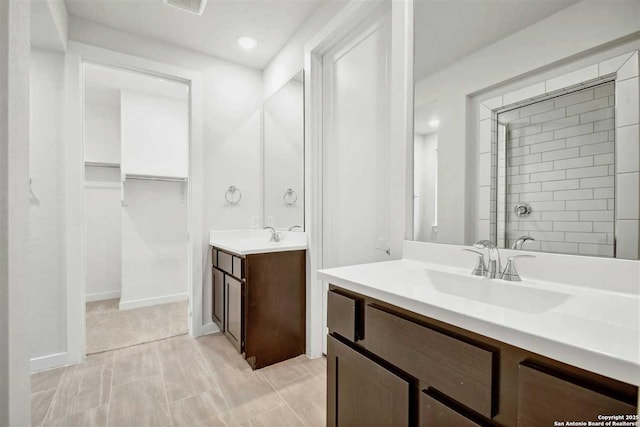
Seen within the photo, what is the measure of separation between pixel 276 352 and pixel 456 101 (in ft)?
6.43

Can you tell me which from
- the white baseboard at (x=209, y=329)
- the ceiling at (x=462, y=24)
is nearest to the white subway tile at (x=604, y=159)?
the ceiling at (x=462, y=24)

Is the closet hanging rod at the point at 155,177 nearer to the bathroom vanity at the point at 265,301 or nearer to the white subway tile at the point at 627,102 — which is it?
the bathroom vanity at the point at 265,301

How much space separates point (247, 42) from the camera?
2502 millimetres

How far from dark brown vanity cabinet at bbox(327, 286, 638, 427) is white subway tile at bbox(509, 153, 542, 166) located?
726 mm

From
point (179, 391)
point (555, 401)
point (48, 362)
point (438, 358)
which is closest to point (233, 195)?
point (179, 391)

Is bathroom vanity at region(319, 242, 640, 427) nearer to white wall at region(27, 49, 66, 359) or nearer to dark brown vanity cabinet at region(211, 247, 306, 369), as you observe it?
dark brown vanity cabinet at region(211, 247, 306, 369)

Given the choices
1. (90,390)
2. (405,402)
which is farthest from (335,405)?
(90,390)

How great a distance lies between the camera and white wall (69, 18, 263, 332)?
260cm

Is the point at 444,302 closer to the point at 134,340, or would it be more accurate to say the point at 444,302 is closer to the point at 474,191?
the point at 474,191

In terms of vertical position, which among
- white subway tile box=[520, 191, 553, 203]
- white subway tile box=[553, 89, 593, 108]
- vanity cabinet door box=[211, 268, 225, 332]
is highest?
white subway tile box=[553, 89, 593, 108]

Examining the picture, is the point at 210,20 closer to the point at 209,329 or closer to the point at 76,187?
the point at 76,187

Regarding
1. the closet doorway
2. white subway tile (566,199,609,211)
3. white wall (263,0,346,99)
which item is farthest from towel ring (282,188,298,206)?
white subway tile (566,199,609,211)

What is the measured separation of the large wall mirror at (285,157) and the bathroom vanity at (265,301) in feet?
1.25

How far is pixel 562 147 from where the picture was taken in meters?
0.96
